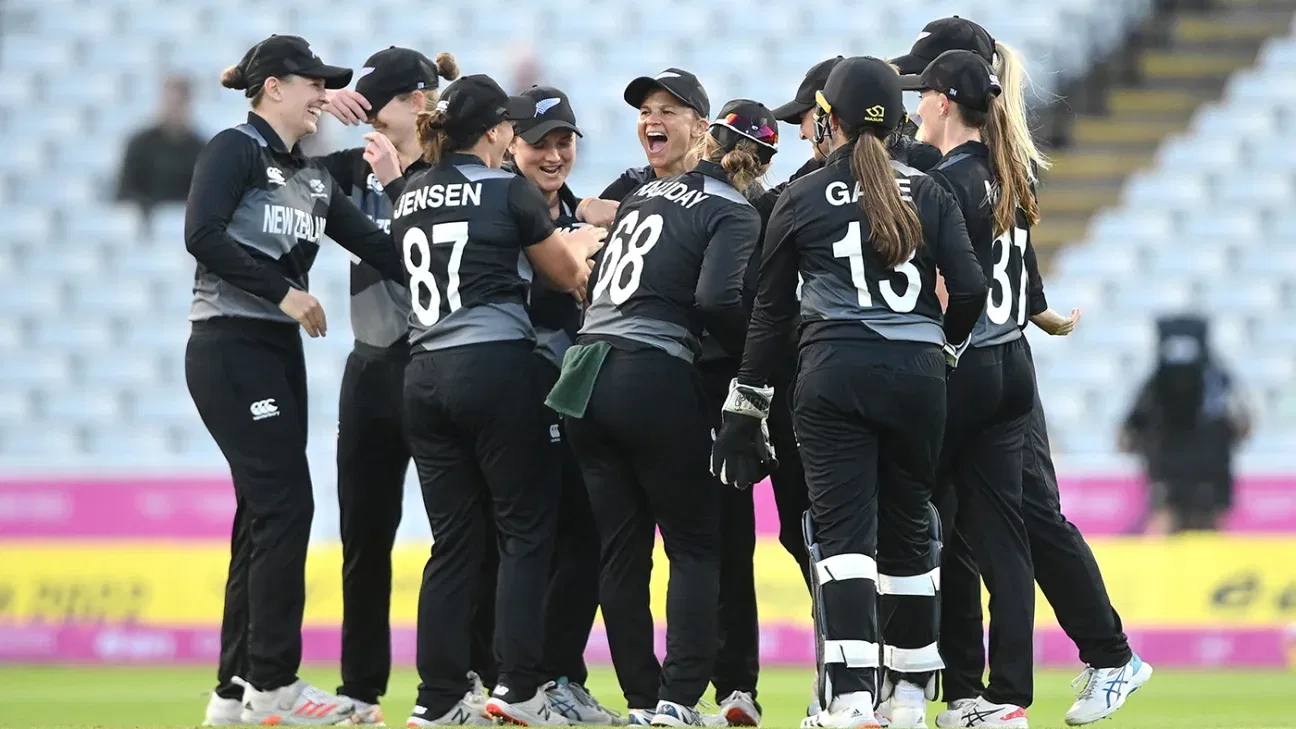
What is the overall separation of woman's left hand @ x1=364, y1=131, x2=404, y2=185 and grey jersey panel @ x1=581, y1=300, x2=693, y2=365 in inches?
53.2

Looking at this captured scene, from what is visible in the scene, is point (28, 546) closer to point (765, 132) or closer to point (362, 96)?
point (362, 96)

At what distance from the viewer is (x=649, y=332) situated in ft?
22.2

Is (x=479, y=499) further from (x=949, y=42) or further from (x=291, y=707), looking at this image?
(x=949, y=42)

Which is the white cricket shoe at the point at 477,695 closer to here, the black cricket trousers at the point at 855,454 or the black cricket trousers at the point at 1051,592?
the black cricket trousers at the point at 855,454

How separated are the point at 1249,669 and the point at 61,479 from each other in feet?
26.5

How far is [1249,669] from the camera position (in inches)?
465

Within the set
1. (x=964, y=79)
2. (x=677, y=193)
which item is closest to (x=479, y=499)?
(x=677, y=193)

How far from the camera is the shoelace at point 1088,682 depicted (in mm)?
6902

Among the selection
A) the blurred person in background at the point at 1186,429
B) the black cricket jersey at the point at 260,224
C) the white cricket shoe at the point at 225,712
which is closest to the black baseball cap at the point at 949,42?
the black cricket jersey at the point at 260,224

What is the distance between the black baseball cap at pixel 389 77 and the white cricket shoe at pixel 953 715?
11.2 feet

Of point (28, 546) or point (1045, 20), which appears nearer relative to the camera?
point (28, 546)

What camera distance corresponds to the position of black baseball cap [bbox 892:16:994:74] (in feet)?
23.1

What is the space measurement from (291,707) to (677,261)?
7.67ft

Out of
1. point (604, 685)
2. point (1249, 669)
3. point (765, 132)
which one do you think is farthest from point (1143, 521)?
point (765, 132)
